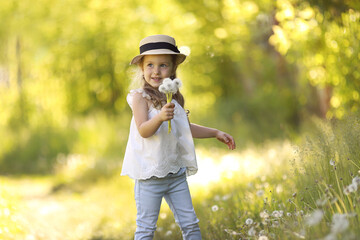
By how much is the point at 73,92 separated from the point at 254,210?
531 inches

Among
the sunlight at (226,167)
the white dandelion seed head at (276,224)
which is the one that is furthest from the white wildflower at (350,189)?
the sunlight at (226,167)

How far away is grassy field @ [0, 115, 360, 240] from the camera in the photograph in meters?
2.54

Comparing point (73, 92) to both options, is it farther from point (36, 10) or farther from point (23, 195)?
point (23, 195)

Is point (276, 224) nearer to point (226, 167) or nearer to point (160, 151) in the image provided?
point (160, 151)

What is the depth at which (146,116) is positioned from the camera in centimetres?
292

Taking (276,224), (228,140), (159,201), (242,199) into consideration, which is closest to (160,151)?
(159,201)

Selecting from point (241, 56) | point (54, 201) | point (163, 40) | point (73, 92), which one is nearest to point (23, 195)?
point (54, 201)

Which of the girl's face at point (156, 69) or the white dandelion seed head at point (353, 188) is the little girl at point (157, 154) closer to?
the girl's face at point (156, 69)

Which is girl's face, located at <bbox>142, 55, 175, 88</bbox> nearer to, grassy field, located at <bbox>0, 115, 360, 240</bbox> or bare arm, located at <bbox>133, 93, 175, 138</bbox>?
bare arm, located at <bbox>133, 93, 175, 138</bbox>

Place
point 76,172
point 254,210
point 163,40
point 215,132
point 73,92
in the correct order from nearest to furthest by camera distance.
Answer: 1. point 163,40
2. point 215,132
3. point 254,210
4. point 76,172
5. point 73,92

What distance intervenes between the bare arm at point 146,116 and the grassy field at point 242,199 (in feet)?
2.39

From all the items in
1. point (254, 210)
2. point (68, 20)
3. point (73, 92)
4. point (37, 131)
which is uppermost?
point (68, 20)

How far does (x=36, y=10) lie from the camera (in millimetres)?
15297

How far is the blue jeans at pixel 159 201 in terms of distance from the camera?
2.97 meters
